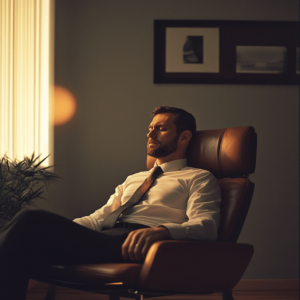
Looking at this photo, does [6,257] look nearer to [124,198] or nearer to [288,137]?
[124,198]

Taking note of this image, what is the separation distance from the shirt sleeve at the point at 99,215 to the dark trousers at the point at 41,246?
367 millimetres

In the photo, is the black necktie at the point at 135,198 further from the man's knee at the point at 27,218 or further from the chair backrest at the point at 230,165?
the man's knee at the point at 27,218

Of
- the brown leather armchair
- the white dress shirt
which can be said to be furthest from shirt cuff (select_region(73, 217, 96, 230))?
the brown leather armchair

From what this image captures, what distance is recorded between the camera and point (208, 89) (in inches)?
95.3

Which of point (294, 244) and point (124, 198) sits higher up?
point (124, 198)

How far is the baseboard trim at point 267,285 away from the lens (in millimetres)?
2295

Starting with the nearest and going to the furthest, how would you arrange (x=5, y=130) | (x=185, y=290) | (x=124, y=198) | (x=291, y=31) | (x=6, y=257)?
(x=6, y=257)
(x=185, y=290)
(x=124, y=198)
(x=5, y=130)
(x=291, y=31)

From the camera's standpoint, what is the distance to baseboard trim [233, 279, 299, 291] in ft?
7.53

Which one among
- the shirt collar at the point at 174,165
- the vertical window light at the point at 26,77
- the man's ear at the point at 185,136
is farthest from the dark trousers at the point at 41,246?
the vertical window light at the point at 26,77

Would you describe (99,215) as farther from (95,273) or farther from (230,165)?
(230,165)

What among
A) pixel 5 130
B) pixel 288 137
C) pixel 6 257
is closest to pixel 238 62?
pixel 288 137

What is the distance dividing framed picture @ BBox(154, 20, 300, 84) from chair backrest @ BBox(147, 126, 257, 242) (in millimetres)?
927

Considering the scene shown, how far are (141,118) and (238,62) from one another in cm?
84

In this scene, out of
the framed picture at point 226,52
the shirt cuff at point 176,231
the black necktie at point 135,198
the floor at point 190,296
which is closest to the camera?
the shirt cuff at point 176,231
